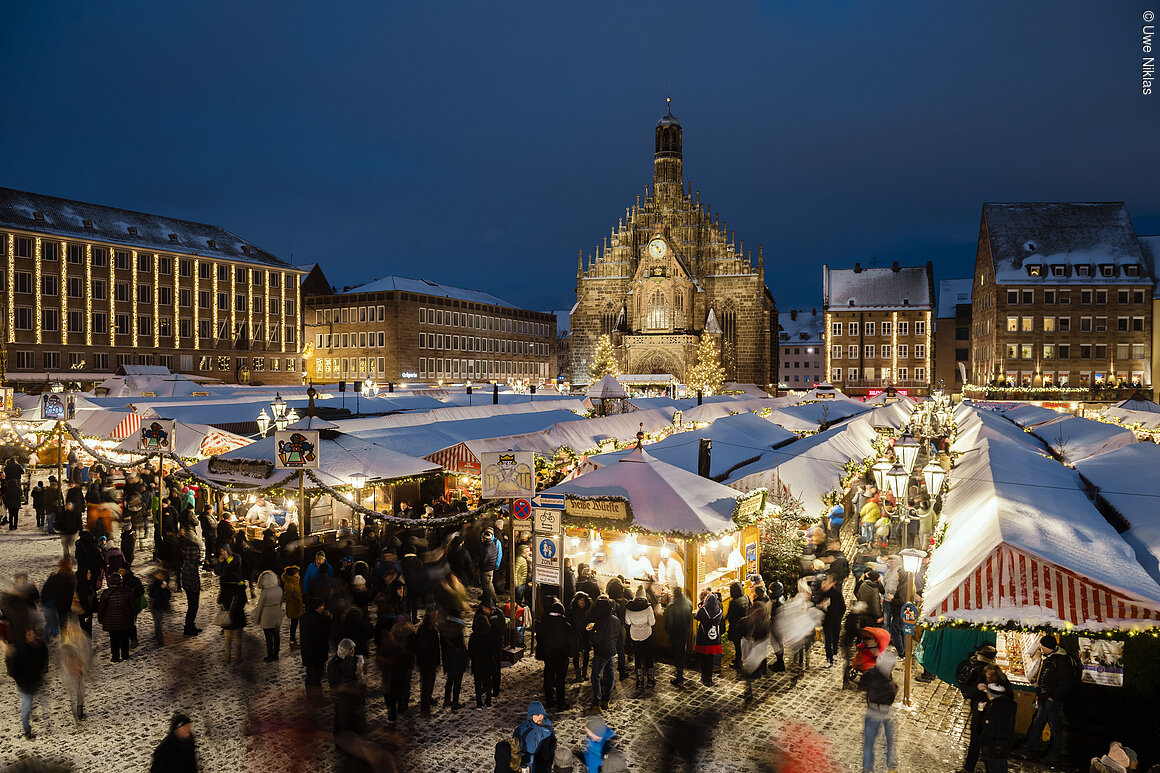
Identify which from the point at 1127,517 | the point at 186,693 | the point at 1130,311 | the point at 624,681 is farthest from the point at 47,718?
the point at 1130,311

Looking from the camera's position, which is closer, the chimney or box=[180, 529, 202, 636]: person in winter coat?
box=[180, 529, 202, 636]: person in winter coat

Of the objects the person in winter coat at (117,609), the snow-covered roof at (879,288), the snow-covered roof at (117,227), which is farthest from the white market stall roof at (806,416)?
the snow-covered roof at (117,227)

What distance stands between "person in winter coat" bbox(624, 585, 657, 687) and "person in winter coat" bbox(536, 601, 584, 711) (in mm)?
924

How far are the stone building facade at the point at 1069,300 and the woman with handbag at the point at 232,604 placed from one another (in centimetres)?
6116

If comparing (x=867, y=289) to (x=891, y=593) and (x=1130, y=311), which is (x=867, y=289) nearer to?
(x=1130, y=311)

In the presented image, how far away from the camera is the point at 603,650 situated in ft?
27.9

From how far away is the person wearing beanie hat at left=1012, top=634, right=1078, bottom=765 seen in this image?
23.3 feet

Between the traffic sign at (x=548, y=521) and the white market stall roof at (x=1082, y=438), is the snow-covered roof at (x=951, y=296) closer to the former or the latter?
the white market stall roof at (x=1082, y=438)

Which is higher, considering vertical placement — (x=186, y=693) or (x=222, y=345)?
(x=222, y=345)

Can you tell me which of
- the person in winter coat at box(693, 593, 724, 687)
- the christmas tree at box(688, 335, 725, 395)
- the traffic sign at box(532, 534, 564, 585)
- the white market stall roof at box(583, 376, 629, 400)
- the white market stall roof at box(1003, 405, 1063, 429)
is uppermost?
the christmas tree at box(688, 335, 725, 395)

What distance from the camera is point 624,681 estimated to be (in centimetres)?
946

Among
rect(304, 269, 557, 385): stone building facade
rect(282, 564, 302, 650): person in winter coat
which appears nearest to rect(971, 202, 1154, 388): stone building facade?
rect(304, 269, 557, 385): stone building facade

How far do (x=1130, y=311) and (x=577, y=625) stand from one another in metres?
66.2

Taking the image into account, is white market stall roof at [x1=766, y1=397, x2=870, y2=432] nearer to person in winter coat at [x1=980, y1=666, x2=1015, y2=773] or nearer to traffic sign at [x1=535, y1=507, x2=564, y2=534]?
traffic sign at [x1=535, y1=507, x2=564, y2=534]
